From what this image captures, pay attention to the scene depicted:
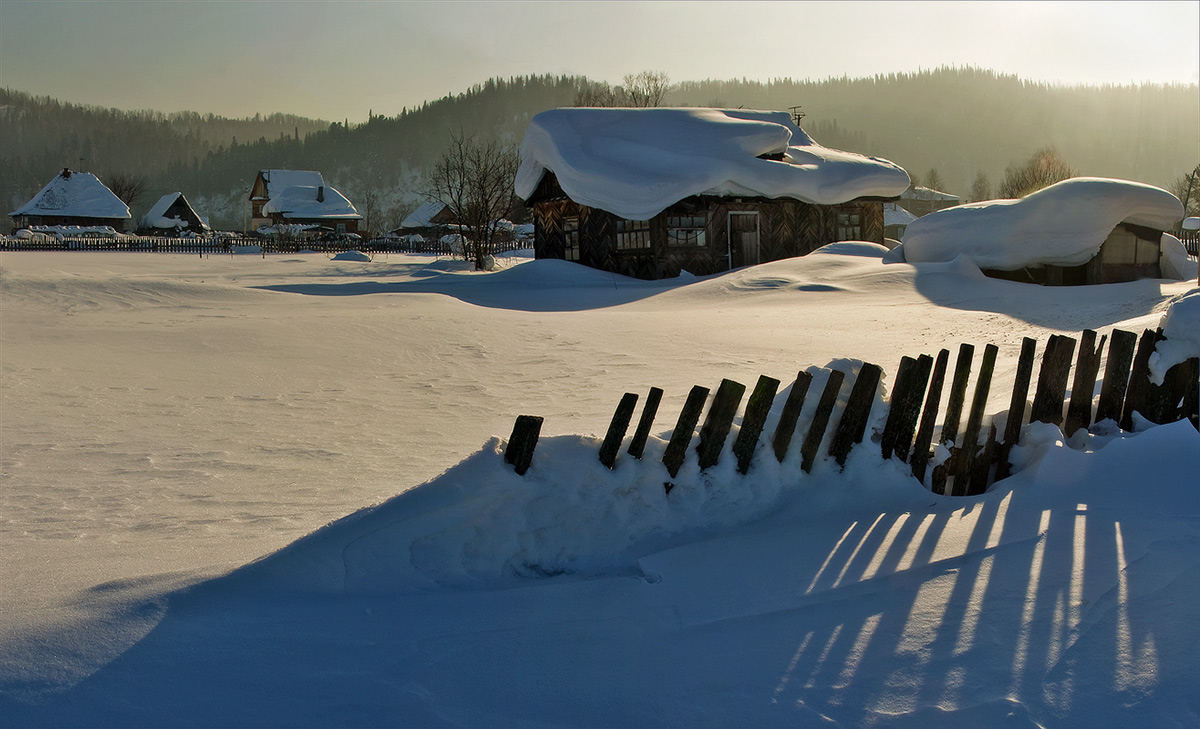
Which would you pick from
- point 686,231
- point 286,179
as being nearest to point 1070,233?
point 686,231

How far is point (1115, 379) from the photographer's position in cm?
430

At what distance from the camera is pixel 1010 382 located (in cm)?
687

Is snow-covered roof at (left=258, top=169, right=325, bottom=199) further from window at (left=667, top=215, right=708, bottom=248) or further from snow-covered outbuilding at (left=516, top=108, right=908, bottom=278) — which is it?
window at (left=667, top=215, right=708, bottom=248)

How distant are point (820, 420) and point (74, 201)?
8177cm

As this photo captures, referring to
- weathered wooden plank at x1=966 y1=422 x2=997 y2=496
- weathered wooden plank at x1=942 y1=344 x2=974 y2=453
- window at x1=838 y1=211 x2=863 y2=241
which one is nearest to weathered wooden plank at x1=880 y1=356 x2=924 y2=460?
weathered wooden plank at x1=942 y1=344 x2=974 y2=453

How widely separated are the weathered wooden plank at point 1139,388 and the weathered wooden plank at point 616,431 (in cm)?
302

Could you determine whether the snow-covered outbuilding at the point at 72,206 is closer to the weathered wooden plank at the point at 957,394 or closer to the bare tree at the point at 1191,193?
the bare tree at the point at 1191,193

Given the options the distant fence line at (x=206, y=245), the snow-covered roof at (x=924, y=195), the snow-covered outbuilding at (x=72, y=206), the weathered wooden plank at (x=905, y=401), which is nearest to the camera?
the weathered wooden plank at (x=905, y=401)

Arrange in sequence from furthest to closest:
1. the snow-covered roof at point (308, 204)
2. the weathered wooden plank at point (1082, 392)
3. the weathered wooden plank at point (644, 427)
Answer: the snow-covered roof at point (308, 204), the weathered wooden plank at point (1082, 392), the weathered wooden plank at point (644, 427)

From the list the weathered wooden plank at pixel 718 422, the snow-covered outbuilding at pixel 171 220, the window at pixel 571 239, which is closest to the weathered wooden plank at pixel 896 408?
the weathered wooden plank at pixel 718 422

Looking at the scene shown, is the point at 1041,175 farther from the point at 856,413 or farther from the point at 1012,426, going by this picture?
the point at 856,413

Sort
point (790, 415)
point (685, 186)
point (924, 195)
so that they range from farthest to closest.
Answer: point (924, 195) < point (685, 186) < point (790, 415)

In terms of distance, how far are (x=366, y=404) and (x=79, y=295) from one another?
875cm

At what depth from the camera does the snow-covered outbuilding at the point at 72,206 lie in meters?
67.1
